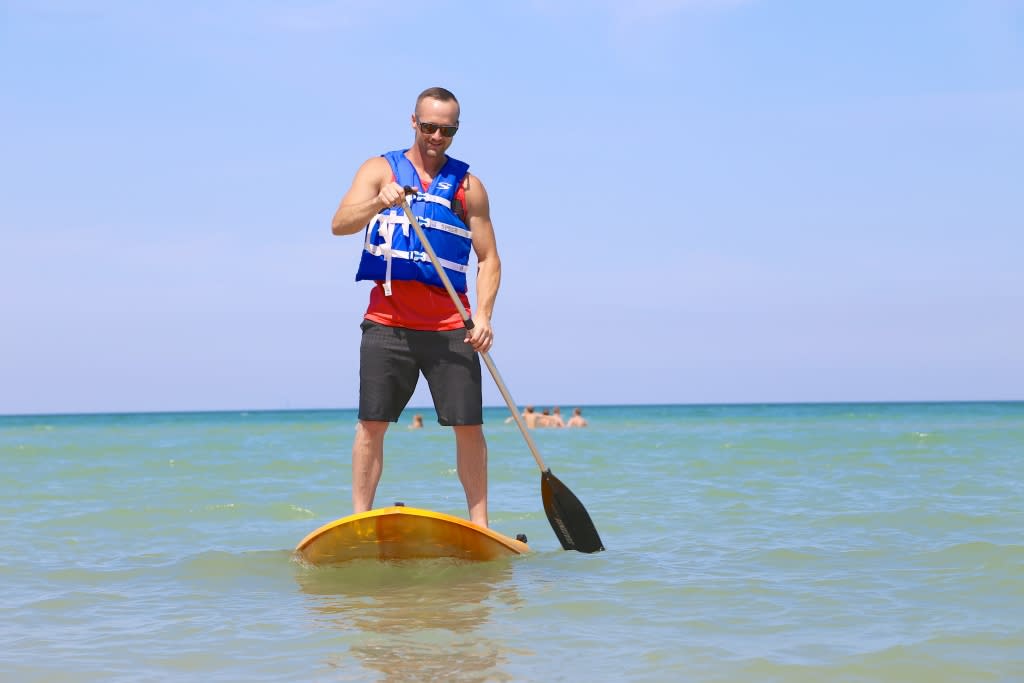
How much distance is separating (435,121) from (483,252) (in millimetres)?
708

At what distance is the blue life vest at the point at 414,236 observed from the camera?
5145mm

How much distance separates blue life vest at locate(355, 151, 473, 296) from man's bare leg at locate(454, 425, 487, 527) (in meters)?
0.75

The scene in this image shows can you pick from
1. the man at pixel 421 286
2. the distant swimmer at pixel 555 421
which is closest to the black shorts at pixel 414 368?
the man at pixel 421 286

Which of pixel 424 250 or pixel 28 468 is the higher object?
pixel 424 250

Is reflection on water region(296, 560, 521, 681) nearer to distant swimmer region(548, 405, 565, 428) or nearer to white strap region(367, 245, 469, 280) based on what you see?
white strap region(367, 245, 469, 280)

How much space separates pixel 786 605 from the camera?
4.56 m

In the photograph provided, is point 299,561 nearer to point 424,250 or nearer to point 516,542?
point 516,542

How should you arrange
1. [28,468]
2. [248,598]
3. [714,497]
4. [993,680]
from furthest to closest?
[28,468]
[714,497]
[248,598]
[993,680]

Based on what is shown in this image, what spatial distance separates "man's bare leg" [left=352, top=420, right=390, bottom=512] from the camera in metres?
5.29

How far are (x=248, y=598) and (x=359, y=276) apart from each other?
5.18 feet

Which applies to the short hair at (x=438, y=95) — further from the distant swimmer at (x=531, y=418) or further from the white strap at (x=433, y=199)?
the distant swimmer at (x=531, y=418)

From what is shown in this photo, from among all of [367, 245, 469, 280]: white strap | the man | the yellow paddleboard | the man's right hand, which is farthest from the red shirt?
the yellow paddleboard

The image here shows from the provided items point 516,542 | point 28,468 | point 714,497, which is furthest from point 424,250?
point 28,468

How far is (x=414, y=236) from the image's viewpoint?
5152mm
